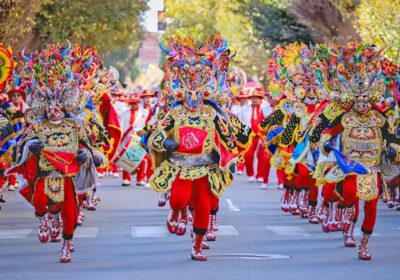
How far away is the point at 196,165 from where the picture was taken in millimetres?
15148

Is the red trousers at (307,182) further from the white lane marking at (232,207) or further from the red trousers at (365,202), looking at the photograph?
the red trousers at (365,202)

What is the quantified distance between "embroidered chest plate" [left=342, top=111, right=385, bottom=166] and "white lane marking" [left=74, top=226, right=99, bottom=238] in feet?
13.5

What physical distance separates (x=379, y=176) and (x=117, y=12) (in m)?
32.5

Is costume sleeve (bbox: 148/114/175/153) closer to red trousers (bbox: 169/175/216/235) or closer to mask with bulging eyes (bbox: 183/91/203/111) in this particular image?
mask with bulging eyes (bbox: 183/91/203/111)

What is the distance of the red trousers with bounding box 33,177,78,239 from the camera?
592 inches

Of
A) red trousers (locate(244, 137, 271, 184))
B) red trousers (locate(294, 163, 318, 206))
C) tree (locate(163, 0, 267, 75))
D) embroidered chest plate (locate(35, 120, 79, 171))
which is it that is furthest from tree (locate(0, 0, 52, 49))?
tree (locate(163, 0, 267, 75))

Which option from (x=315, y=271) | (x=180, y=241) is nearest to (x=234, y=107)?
(x=180, y=241)

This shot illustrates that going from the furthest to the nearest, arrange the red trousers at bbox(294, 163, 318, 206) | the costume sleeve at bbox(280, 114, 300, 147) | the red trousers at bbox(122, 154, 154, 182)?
the red trousers at bbox(122, 154, 154, 182) < the costume sleeve at bbox(280, 114, 300, 147) < the red trousers at bbox(294, 163, 318, 206)

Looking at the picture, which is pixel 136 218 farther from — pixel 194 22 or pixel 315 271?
pixel 194 22

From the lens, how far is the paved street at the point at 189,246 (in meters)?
14.1

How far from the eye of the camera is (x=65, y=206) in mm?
15172

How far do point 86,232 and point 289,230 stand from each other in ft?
9.07

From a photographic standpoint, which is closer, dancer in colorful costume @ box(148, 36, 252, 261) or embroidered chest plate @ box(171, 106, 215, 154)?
dancer in colorful costume @ box(148, 36, 252, 261)

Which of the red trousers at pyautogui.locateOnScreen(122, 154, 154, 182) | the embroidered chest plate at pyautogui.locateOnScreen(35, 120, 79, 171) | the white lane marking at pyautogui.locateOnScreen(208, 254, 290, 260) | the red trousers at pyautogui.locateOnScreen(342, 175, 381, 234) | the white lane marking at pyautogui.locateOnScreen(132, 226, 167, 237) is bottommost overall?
the red trousers at pyautogui.locateOnScreen(122, 154, 154, 182)
